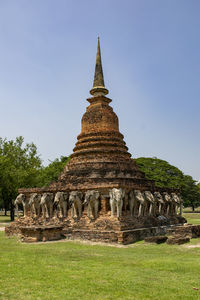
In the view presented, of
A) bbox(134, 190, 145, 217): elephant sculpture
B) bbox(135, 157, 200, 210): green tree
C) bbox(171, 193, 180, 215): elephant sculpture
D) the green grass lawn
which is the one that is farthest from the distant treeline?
the green grass lawn

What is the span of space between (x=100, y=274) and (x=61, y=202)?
9832 mm

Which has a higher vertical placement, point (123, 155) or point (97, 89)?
point (97, 89)

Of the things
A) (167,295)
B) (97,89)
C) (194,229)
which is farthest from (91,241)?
(97,89)

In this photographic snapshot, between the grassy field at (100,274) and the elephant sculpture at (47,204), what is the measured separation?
5807 millimetres

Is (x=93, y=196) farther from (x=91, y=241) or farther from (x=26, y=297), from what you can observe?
(x=26, y=297)

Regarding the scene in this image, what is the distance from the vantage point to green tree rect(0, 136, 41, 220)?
31422 mm

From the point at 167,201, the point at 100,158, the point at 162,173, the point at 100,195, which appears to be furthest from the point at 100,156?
the point at 162,173

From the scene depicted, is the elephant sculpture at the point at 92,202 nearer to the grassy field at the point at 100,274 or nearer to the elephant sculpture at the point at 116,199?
the elephant sculpture at the point at 116,199

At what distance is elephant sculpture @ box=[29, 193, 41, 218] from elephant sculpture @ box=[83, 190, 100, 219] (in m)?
3.98

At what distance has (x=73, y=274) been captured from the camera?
7.57m

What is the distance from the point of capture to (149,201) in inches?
691

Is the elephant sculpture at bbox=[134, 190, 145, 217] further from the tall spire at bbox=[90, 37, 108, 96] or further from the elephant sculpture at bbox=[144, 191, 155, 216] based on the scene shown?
the tall spire at bbox=[90, 37, 108, 96]

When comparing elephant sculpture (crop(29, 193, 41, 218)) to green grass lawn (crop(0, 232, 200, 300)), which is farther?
elephant sculpture (crop(29, 193, 41, 218))

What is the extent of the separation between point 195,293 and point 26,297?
362 centimetres
